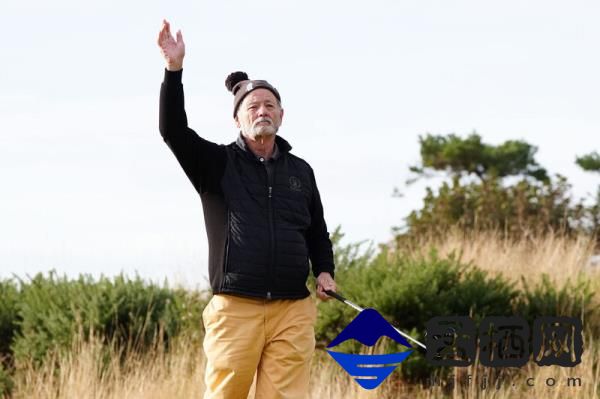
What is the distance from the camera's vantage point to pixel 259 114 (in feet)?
15.8

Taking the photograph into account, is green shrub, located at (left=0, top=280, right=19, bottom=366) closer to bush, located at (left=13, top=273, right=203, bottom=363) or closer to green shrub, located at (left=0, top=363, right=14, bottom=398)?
bush, located at (left=13, top=273, right=203, bottom=363)

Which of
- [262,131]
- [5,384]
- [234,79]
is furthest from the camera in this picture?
[5,384]

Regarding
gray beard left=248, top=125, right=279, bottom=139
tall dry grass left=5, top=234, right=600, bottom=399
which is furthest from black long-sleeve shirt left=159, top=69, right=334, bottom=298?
tall dry grass left=5, top=234, right=600, bottom=399

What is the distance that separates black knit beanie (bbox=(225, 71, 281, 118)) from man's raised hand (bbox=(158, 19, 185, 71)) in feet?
1.80

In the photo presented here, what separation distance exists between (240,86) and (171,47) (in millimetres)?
680

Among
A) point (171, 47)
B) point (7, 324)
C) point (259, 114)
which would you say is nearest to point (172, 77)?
point (171, 47)

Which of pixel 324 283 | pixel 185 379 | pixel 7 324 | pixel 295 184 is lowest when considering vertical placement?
pixel 185 379

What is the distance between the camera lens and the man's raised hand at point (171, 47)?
14.7ft

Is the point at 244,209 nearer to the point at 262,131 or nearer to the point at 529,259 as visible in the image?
the point at 262,131

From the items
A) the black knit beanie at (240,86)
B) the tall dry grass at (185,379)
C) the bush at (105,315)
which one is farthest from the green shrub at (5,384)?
the black knit beanie at (240,86)

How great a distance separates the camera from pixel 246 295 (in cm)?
461

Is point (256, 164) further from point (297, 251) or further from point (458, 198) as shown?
point (458, 198)

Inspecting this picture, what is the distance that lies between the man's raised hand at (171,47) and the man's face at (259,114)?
0.51 m

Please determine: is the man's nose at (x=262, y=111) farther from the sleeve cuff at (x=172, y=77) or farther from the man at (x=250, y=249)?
the sleeve cuff at (x=172, y=77)
